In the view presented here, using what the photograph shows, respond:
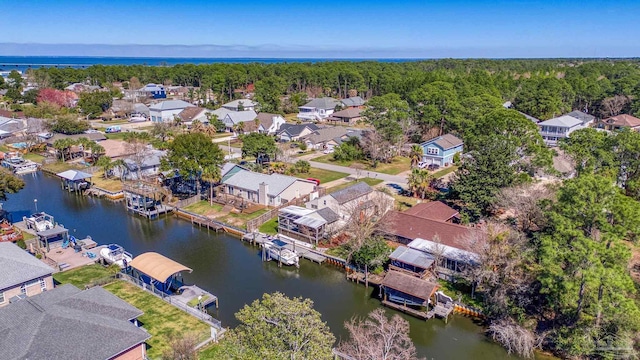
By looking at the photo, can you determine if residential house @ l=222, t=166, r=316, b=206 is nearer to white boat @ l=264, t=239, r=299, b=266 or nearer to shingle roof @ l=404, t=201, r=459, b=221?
white boat @ l=264, t=239, r=299, b=266

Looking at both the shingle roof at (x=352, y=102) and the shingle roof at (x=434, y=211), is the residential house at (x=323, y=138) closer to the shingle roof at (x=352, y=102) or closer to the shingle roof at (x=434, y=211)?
the shingle roof at (x=434, y=211)

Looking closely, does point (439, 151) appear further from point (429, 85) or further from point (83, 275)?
point (83, 275)

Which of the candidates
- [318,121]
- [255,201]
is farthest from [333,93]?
[255,201]

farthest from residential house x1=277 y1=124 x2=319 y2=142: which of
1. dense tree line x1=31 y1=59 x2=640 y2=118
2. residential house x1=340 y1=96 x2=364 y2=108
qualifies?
residential house x1=340 y1=96 x2=364 y2=108

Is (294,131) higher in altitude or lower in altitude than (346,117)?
lower

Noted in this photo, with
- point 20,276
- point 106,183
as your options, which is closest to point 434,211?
point 20,276

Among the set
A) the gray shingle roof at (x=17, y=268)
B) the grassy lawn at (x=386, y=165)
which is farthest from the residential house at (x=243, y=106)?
the gray shingle roof at (x=17, y=268)
